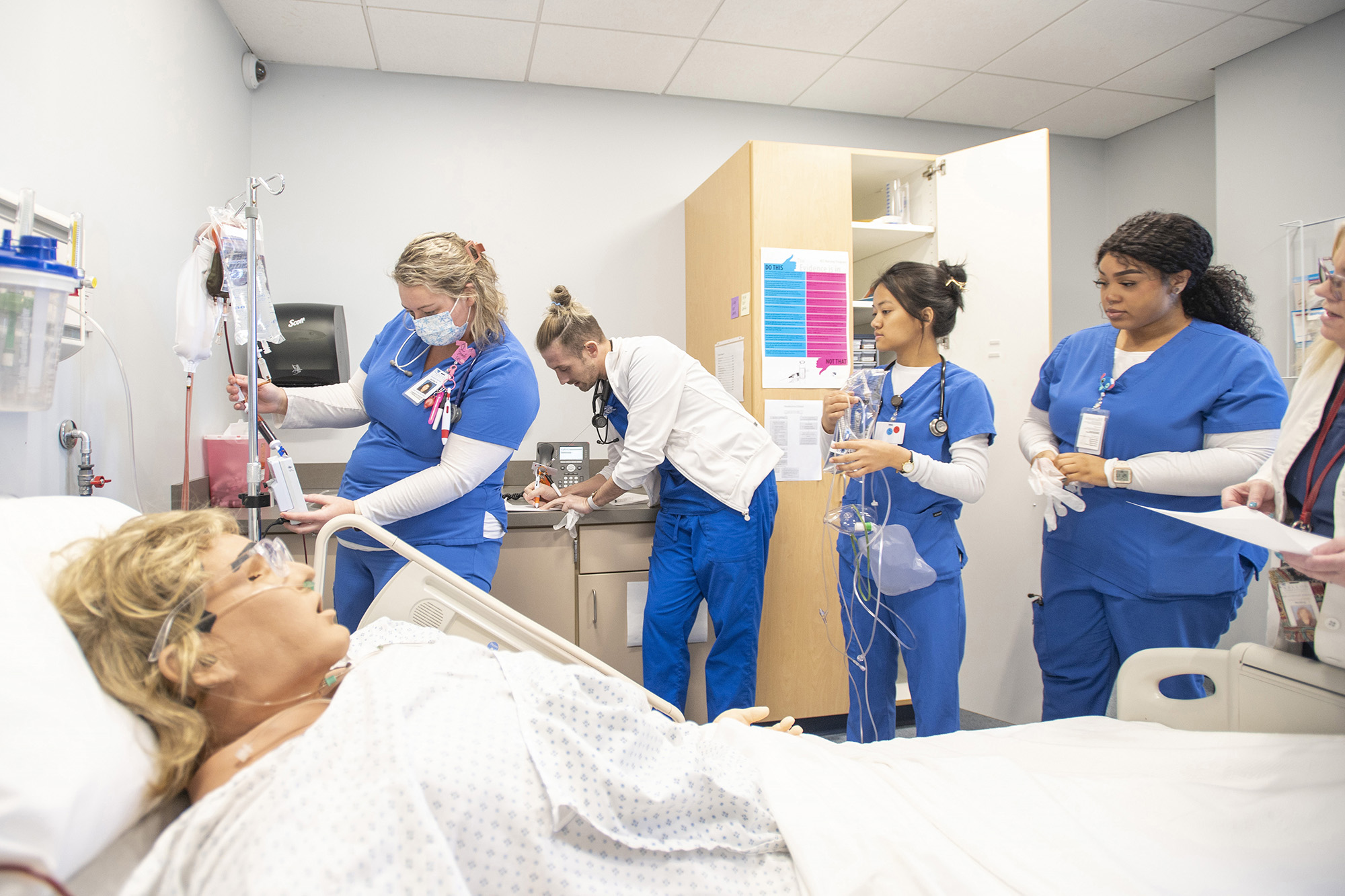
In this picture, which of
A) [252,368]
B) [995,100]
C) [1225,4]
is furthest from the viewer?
[995,100]

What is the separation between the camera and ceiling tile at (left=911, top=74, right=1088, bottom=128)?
3215 millimetres

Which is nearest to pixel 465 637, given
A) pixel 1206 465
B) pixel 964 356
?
pixel 1206 465

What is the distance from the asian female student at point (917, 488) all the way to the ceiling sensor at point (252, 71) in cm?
249

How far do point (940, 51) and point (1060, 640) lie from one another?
2376mm

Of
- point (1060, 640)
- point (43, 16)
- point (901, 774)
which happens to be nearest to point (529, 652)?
point (901, 774)

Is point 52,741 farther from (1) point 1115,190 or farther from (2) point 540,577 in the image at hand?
(1) point 1115,190

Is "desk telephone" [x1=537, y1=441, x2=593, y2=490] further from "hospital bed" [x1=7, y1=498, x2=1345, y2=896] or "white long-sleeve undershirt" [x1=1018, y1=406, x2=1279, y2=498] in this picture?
"white long-sleeve undershirt" [x1=1018, y1=406, x2=1279, y2=498]

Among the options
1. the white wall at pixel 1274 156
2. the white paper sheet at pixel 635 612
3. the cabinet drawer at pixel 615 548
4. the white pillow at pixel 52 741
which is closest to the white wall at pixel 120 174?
the white pillow at pixel 52 741

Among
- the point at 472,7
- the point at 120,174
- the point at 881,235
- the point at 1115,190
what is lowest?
the point at 120,174

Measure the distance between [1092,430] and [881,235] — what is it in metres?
1.41

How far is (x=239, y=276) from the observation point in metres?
1.55

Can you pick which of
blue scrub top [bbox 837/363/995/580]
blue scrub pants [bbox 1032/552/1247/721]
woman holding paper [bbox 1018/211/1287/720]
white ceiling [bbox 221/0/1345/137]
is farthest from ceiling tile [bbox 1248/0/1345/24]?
blue scrub pants [bbox 1032/552/1247/721]

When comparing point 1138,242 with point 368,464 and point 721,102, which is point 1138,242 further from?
point 721,102

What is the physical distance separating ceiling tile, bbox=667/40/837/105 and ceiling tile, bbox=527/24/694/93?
0.27ft
